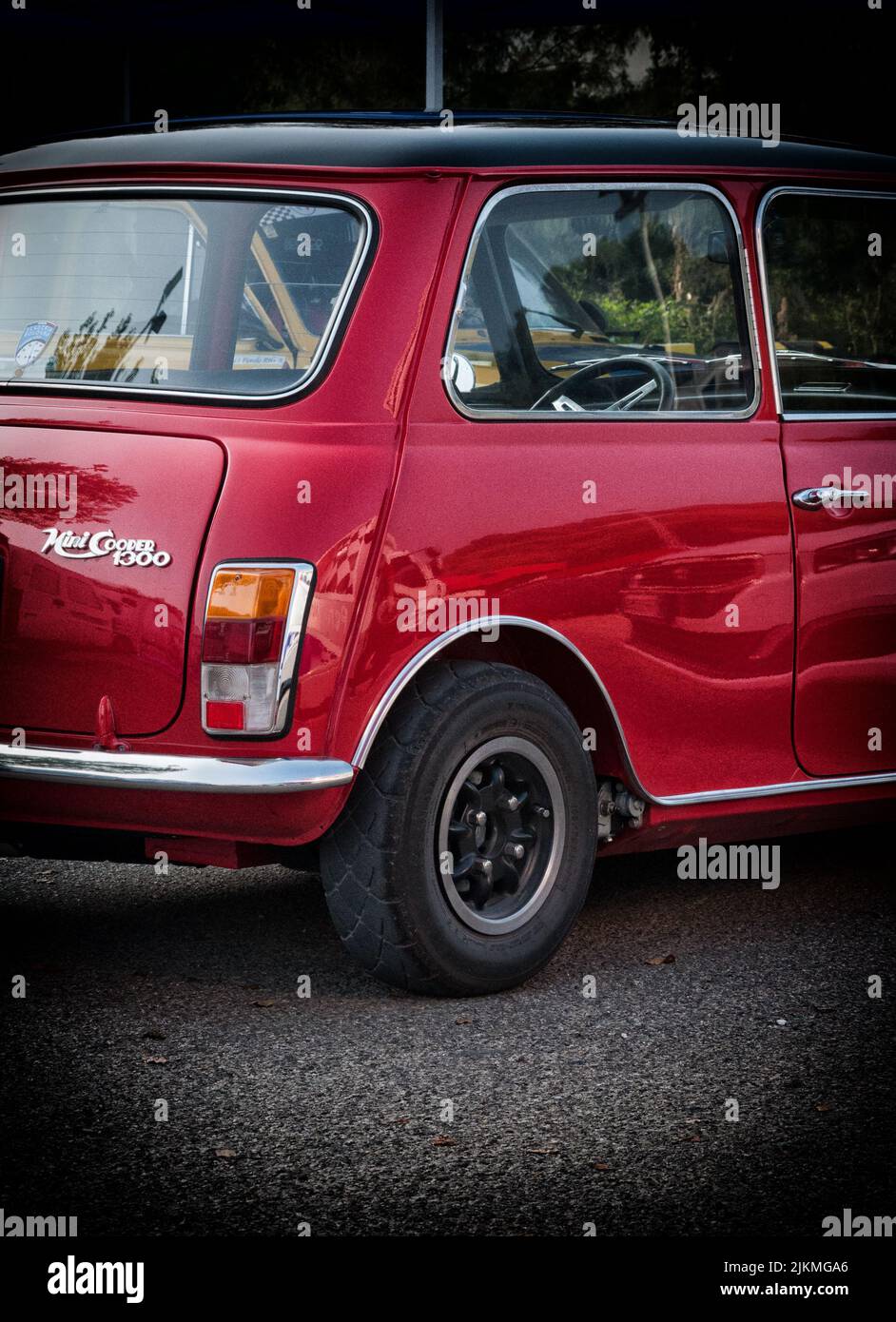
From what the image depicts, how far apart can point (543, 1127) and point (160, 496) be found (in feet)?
5.27

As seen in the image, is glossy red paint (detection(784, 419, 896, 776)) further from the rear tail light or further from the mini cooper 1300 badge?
the mini cooper 1300 badge

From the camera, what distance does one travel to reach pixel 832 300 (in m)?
5.47

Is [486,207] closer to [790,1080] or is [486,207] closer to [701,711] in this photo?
[701,711]

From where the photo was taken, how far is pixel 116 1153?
3711 millimetres

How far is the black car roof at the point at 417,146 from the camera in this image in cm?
468

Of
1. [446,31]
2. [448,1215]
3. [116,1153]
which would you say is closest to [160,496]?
[116,1153]

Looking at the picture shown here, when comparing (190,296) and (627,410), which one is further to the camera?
(627,410)

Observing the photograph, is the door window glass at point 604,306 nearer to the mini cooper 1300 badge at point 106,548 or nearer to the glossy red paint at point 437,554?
the glossy red paint at point 437,554

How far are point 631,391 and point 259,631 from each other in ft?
4.44

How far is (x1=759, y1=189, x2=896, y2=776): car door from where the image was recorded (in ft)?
17.0

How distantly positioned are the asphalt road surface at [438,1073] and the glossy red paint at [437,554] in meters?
0.47

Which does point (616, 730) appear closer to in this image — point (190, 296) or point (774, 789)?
point (774, 789)

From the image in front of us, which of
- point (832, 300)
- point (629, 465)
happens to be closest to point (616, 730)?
point (629, 465)

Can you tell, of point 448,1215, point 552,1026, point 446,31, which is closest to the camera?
point 448,1215
